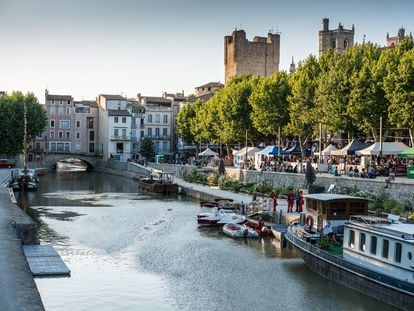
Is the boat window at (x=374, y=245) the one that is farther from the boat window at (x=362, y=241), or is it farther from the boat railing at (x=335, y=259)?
the boat railing at (x=335, y=259)

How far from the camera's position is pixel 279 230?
1449 inches

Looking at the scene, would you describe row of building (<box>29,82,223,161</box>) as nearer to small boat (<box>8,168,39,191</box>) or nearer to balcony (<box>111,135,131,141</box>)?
balcony (<box>111,135,131,141</box>)

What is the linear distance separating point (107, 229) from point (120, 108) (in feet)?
244

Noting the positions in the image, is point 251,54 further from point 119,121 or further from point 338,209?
point 338,209

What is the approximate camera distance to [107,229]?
135 ft

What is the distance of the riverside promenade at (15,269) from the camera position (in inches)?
761

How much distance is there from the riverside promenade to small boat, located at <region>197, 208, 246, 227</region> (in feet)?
38.2

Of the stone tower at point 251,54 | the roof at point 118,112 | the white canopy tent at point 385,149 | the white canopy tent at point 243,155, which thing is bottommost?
the white canopy tent at point 243,155

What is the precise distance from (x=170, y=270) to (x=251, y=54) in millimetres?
99853

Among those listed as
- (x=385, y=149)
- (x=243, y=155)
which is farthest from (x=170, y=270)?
(x=243, y=155)

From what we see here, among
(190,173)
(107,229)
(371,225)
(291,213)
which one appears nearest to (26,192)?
(190,173)

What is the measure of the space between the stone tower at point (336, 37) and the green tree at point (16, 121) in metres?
59.6

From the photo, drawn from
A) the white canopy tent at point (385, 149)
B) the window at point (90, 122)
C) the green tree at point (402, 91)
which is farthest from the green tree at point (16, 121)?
the green tree at point (402, 91)

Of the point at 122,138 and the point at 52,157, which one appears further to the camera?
the point at 122,138
